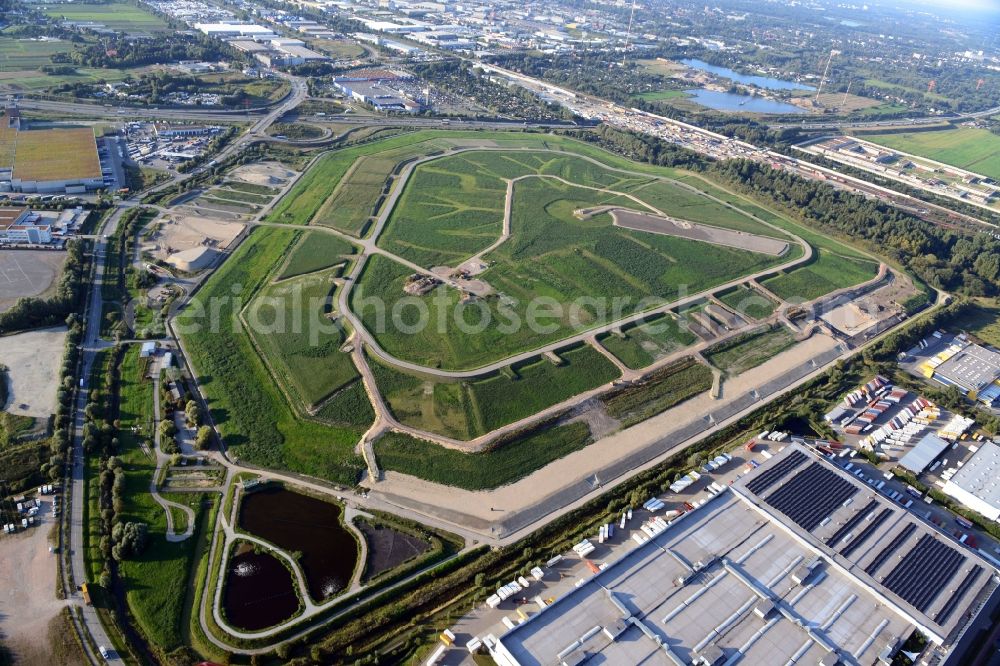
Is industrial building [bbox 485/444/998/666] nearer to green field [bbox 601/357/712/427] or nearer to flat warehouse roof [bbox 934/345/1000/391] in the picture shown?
green field [bbox 601/357/712/427]

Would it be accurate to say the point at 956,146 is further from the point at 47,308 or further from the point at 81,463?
the point at 47,308

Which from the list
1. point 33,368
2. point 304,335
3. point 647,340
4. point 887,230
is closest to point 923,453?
point 647,340

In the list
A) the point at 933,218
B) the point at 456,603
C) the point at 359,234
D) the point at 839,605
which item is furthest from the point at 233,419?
the point at 933,218

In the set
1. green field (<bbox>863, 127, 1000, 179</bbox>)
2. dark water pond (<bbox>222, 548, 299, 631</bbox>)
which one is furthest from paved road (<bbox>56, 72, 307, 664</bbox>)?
green field (<bbox>863, 127, 1000, 179</bbox>)

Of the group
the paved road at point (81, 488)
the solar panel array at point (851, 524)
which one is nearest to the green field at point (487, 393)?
the solar panel array at point (851, 524)

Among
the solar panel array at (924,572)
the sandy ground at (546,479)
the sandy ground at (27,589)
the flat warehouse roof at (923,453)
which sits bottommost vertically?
the sandy ground at (27,589)

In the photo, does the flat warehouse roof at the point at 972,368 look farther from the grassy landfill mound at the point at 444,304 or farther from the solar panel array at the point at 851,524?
the solar panel array at the point at 851,524
